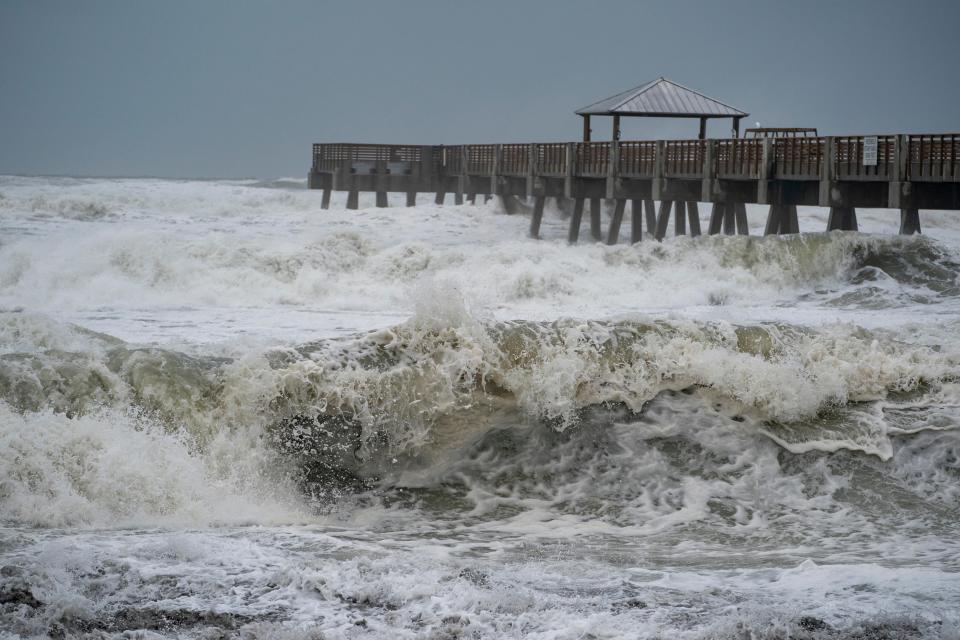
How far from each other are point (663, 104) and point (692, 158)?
4060mm

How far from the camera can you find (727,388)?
36.2ft

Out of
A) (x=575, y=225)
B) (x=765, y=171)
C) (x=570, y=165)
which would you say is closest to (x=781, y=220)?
(x=765, y=171)

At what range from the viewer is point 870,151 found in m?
18.3

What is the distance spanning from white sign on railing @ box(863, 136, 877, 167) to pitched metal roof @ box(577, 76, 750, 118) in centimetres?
784

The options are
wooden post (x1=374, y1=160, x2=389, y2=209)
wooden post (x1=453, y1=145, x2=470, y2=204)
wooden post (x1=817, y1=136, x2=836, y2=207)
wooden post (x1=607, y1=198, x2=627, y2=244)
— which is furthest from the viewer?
wooden post (x1=374, y1=160, x2=389, y2=209)

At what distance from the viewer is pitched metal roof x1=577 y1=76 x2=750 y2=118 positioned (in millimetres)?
25844

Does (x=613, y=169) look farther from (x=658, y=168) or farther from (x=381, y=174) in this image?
(x=381, y=174)

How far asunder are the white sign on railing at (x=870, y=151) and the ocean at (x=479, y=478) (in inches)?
141

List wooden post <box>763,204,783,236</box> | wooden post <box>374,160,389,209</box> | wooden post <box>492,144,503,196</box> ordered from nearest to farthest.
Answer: wooden post <box>763,204,783,236</box>
wooden post <box>492,144,503,196</box>
wooden post <box>374,160,389,209</box>

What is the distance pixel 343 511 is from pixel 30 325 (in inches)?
178

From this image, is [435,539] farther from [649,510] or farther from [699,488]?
[699,488]

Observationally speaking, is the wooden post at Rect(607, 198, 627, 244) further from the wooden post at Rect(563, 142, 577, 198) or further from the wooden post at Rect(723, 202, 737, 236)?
the wooden post at Rect(723, 202, 737, 236)

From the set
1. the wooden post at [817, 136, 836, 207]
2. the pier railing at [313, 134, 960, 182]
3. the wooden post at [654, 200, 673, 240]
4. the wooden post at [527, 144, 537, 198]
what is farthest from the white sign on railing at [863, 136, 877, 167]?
the wooden post at [527, 144, 537, 198]

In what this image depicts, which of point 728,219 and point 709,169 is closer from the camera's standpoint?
point 709,169
